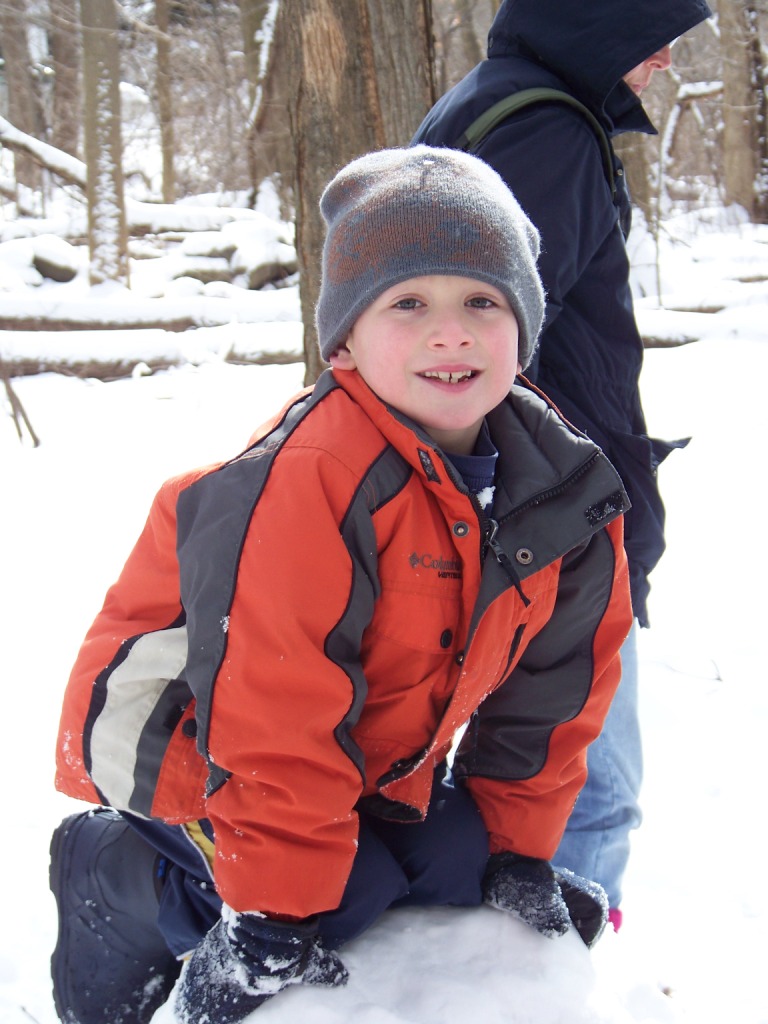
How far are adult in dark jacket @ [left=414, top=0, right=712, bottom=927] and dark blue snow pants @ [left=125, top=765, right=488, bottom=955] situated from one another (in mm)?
516

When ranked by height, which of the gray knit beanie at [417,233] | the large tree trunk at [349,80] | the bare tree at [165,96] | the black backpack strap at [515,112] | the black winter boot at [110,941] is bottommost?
the black winter boot at [110,941]

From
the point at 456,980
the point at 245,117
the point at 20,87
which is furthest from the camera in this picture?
the point at 20,87

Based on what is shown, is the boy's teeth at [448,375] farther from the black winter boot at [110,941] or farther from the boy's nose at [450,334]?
the black winter boot at [110,941]

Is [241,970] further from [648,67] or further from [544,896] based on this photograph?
[648,67]

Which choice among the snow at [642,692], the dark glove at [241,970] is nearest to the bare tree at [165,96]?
the snow at [642,692]

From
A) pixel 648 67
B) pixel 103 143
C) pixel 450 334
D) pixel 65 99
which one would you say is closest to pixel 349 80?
pixel 648 67

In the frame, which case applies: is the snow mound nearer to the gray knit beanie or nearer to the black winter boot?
the black winter boot

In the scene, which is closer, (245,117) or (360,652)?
(360,652)

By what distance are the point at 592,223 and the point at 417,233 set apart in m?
0.61

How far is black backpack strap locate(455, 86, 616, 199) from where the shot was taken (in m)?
1.86

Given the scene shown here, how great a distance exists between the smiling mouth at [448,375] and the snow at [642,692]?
899mm

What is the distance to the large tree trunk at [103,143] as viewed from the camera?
1129 centimetres

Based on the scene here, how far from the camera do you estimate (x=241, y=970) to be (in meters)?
Answer: 1.32

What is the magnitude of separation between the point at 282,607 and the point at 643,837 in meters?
1.78
